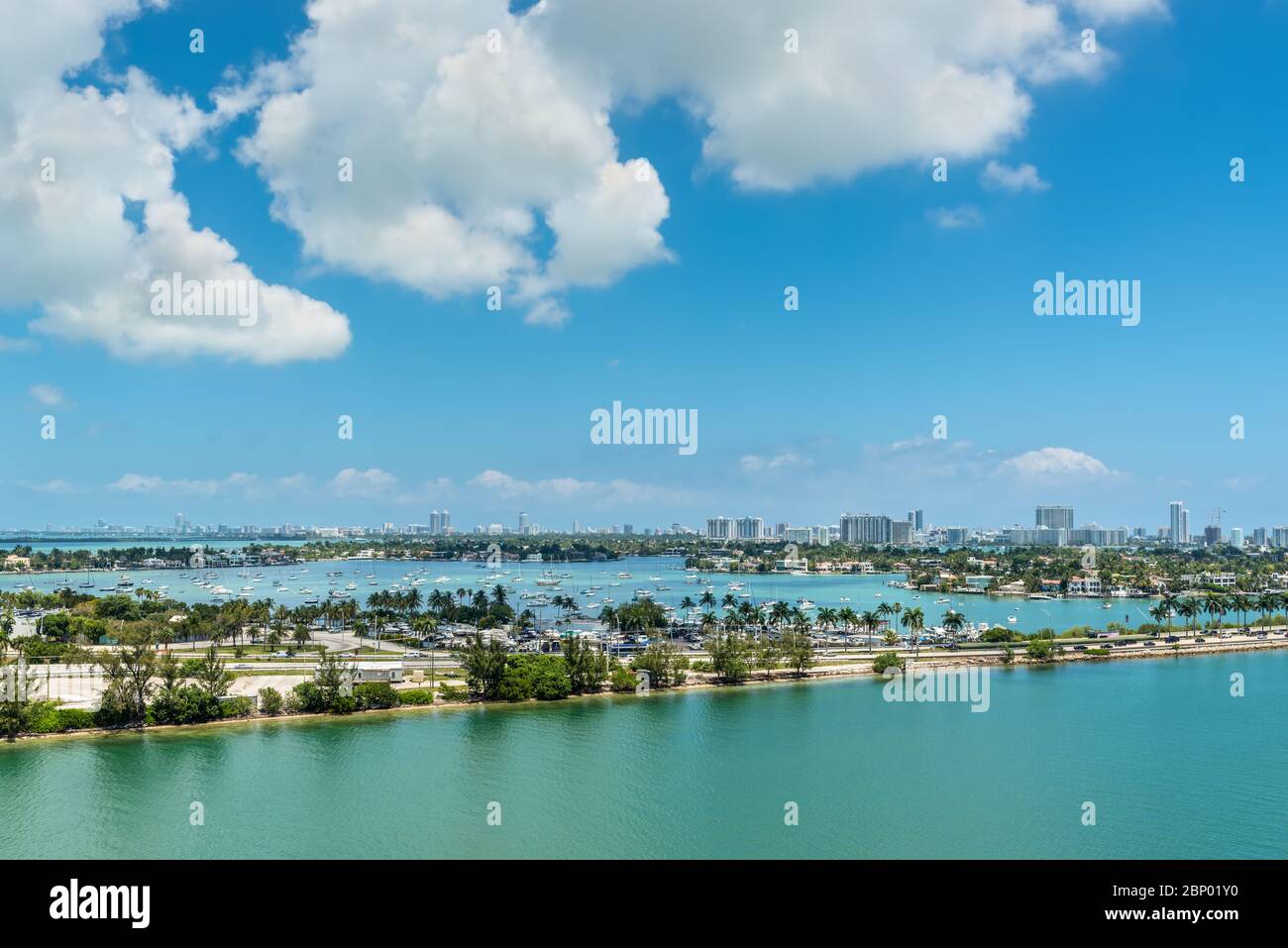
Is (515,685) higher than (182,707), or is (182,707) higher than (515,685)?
(182,707)

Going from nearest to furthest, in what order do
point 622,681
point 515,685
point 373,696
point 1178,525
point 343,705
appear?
point 343,705
point 373,696
point 515,685
point 622,681
point 1178,525

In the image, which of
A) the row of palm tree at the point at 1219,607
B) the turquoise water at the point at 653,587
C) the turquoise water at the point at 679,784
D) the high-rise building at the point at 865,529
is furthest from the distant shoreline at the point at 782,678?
the high-rise building at the point at 865,529

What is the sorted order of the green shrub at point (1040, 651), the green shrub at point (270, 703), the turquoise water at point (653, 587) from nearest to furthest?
the green shrub at point (270, 703) < the green shrub at point (1040, 651) < the turquoise water at point (653, 587)

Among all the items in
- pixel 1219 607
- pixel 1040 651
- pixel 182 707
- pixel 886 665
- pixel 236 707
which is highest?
pixel 182 707

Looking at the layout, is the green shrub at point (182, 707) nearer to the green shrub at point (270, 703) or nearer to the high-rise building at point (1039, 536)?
the green shrub at point (270, 703)

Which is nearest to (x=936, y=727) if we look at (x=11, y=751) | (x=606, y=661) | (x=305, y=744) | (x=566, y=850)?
(x=606, y=661)

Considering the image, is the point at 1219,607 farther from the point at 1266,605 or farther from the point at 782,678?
the point at 782,678

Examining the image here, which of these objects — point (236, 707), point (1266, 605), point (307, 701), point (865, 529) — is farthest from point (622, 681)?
point (865, 529)
